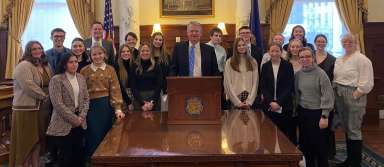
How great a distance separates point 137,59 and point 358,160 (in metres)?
2.47

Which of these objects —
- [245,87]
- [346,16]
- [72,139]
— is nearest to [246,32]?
[245,87]

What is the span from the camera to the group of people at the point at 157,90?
374 centimetres

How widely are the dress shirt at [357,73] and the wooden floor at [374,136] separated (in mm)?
1364

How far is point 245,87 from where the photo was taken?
415 centimetres

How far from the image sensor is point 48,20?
8.16 meters

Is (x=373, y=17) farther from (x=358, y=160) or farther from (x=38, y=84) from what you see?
(x=38, y=84)

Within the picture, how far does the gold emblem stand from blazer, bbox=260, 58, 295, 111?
1.21 metres

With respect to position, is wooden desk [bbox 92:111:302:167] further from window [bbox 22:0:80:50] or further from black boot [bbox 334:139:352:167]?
window [bbox 22:0:80:50]

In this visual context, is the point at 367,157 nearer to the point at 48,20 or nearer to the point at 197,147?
the point at 197,147

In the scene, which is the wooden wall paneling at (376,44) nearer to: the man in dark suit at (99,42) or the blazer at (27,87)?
the man in dark suit at (99,42)

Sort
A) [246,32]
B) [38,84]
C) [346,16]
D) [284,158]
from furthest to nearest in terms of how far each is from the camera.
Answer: [346,16] → [246,32] → [38,84] → [284,158]

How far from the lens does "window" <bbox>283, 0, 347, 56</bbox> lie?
8.18 metres

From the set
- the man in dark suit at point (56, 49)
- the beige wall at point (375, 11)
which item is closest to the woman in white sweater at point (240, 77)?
the man in dark suit at point (56, 49)

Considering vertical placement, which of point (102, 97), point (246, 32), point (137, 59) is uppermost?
point (246, 32)
